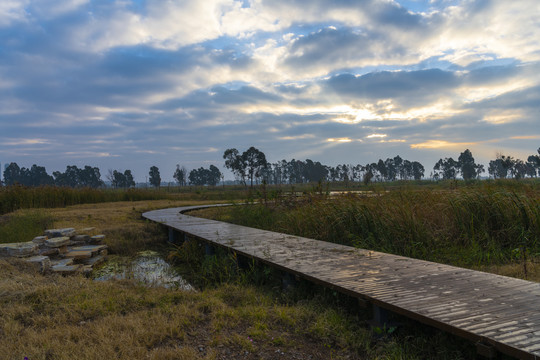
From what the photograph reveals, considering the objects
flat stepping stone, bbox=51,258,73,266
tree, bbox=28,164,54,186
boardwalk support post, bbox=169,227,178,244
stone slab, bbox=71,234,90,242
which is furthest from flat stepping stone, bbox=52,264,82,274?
tree, bbox=28,164,54,186

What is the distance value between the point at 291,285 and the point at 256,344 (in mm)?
1431

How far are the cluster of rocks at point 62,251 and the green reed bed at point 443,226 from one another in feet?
14.0

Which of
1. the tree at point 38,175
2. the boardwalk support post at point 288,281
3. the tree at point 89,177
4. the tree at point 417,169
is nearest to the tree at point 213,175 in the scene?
the tree at point 89,177

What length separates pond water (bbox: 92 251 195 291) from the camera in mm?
5461

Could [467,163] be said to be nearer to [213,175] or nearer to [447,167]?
[447,167]

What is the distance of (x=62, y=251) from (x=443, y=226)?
6998 millimetres

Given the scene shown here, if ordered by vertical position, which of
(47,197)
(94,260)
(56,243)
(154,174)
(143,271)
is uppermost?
(154,174)

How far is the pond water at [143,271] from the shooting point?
17.9 feet

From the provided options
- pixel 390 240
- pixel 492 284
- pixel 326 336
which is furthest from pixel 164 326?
pixel 390 240

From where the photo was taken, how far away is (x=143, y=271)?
6.32 meters

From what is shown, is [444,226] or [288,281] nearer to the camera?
[288,281]

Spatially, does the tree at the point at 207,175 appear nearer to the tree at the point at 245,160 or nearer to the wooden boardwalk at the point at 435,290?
the tree at the point at 245,160

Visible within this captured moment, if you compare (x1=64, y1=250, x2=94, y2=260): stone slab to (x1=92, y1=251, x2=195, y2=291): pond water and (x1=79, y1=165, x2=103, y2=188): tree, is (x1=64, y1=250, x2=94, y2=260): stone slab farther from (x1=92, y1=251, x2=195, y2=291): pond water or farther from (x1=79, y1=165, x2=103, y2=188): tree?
(x1=79, y1=165, x2=103, y2=188): tree

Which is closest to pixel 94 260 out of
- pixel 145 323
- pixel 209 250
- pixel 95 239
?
pixel 95 239
